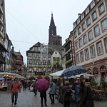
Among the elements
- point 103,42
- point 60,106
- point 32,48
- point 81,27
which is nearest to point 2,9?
point 81,27

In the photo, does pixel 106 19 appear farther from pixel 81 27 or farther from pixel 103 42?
pixel 81 27

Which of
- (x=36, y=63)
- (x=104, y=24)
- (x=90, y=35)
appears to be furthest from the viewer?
(x=36, y=63)

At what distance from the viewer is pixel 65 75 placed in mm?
19625

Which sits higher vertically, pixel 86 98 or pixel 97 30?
pixel 97 30

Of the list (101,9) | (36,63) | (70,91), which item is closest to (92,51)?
(101,9)

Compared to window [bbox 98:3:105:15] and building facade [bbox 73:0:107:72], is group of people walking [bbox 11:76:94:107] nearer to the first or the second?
building facade [bbox 73:0:107:72]

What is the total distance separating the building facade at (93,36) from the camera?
38.0 metres

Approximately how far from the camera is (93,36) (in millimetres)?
42594

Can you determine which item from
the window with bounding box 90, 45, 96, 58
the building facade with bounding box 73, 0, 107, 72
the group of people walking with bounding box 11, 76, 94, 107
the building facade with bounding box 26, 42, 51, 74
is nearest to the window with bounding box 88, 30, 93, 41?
the building facade with bounding box 73, 0, 107, 72

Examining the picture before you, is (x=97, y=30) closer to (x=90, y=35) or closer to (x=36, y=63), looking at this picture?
(x=90, y=35)

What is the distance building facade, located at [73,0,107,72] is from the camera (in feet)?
125

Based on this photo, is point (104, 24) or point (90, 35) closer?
point (104, 24)

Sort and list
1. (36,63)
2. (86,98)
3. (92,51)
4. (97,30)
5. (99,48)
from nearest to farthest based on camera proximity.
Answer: (86,98) → (99,48) → (97,30) → (92,51) → (36,63)

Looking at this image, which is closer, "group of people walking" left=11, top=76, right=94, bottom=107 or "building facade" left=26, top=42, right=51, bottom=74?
"group of people walking" left=11, top=76, right=94, bottom=107
